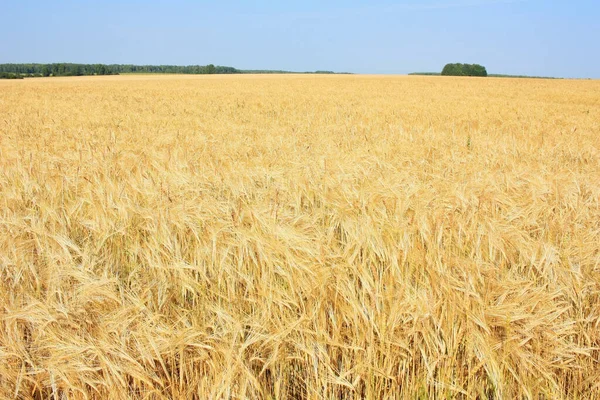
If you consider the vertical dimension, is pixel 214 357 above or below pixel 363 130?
below

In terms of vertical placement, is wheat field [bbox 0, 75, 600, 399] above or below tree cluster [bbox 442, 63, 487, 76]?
below

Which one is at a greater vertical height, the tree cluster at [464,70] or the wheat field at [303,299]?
the tree cluster at [464,70]

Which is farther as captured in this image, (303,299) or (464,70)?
(464,70)

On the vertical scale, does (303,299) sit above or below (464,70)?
below

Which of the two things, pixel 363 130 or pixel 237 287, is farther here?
pixel 363 130

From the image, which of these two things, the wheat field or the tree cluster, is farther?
the tree cluster

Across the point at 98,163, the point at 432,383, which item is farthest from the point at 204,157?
the point at 432,383

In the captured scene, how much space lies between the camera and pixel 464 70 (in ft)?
240

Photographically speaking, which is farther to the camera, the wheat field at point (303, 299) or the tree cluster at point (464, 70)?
the tree cluster at point (464, 70)

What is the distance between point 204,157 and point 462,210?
304cm

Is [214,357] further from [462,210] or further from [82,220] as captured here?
[462,210]

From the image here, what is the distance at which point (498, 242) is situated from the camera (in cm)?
188

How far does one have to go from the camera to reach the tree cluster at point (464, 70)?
73.2 m

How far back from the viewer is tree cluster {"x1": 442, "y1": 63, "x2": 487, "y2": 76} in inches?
2884
